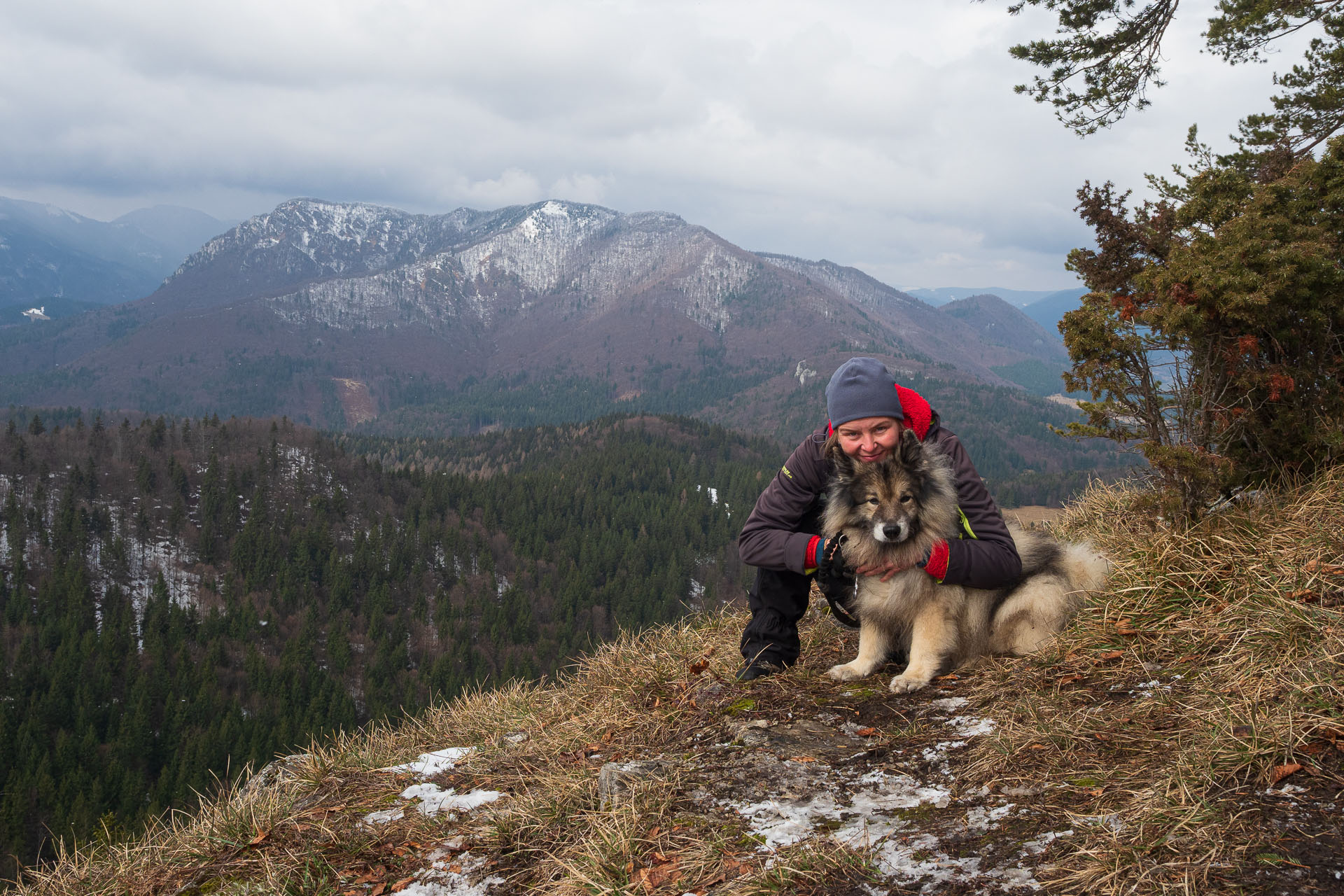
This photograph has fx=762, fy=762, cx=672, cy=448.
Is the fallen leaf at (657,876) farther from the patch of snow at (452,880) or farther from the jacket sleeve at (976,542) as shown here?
the jacket sleeve at (976,542)

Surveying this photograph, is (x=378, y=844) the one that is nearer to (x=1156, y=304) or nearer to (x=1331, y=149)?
(x=1156, y=304)

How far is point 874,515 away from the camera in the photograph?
5043mm

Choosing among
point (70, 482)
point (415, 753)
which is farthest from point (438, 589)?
point (415, 753)

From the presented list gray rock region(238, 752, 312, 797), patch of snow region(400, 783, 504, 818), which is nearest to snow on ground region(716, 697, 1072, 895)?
patch of snow region(400, 783, 504, 818)

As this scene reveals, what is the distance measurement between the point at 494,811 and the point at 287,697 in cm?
9258

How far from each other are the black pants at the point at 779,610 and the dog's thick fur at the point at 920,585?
16.7 inches

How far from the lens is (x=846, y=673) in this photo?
5.46m

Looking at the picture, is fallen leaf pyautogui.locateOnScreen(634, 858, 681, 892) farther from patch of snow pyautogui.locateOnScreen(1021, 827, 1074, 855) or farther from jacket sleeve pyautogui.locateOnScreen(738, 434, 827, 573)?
jacket sleeve pyautogui.locateOnScreen(738, 434, 827, 573)

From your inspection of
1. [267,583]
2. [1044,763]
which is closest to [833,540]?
[1044,763]

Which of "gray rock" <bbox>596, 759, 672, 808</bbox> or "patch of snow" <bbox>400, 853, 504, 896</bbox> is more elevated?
"gray rock" <bbox>596, 759, 672, 808</bbox>

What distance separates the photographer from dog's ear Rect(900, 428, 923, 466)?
487cm

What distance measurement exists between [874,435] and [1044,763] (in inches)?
86.0

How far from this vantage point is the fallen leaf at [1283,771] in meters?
2.89

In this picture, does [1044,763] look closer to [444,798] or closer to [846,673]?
[846,673]
